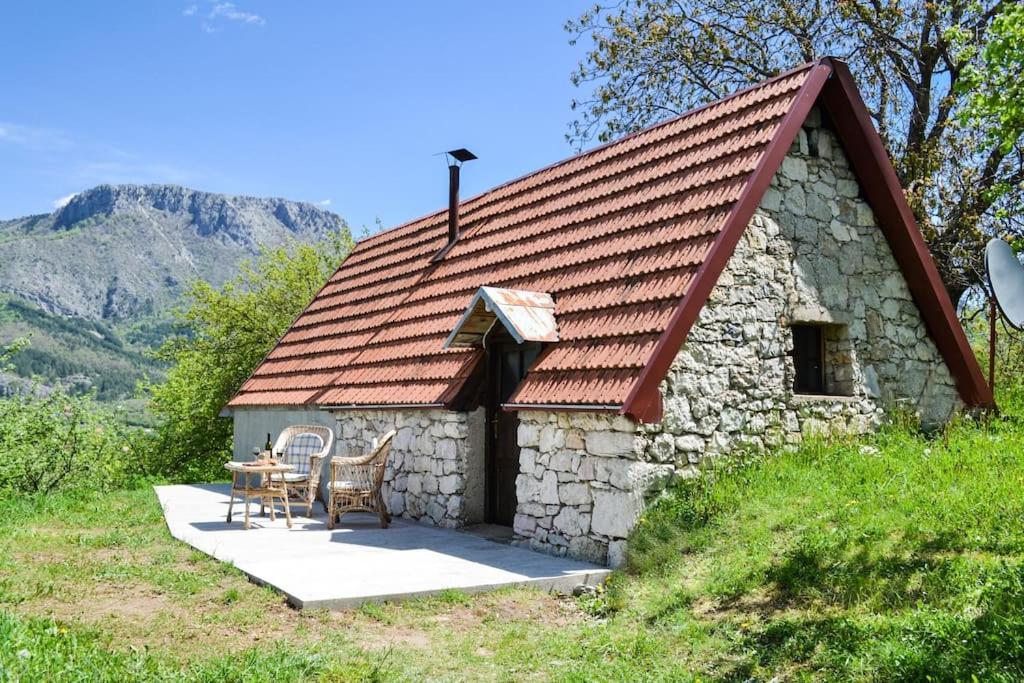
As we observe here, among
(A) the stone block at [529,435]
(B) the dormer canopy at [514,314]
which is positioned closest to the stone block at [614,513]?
(A) the stone block at [529,435]

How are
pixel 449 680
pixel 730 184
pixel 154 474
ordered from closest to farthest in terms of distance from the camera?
1. pixel 449 680
2. pixel 730 184
3. pixel 154 474

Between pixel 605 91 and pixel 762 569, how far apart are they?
641 inches

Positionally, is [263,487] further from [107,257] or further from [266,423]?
[107,257]

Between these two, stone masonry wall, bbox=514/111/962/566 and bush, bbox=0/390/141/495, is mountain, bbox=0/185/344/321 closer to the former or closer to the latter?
bush, bbox=0/390/141/495

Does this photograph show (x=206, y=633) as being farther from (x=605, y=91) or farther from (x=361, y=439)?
(x=605, y=91)

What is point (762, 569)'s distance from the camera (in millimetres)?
6750

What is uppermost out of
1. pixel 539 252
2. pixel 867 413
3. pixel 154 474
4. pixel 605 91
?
pixel 605 91

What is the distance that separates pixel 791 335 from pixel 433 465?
15.4 feet

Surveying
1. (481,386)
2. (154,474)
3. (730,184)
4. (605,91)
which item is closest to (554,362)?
(481,386)

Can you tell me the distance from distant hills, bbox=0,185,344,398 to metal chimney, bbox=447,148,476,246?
9766cm

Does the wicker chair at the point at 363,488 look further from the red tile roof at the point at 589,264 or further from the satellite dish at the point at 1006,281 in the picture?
the satellite dish at the point at 1006,281

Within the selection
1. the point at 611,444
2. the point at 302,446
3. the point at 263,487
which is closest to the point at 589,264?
the point at 611,444

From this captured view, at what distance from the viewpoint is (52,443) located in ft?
52.7

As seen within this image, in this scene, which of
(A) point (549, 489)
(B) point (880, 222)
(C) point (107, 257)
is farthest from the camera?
(C) point (107, 257)
